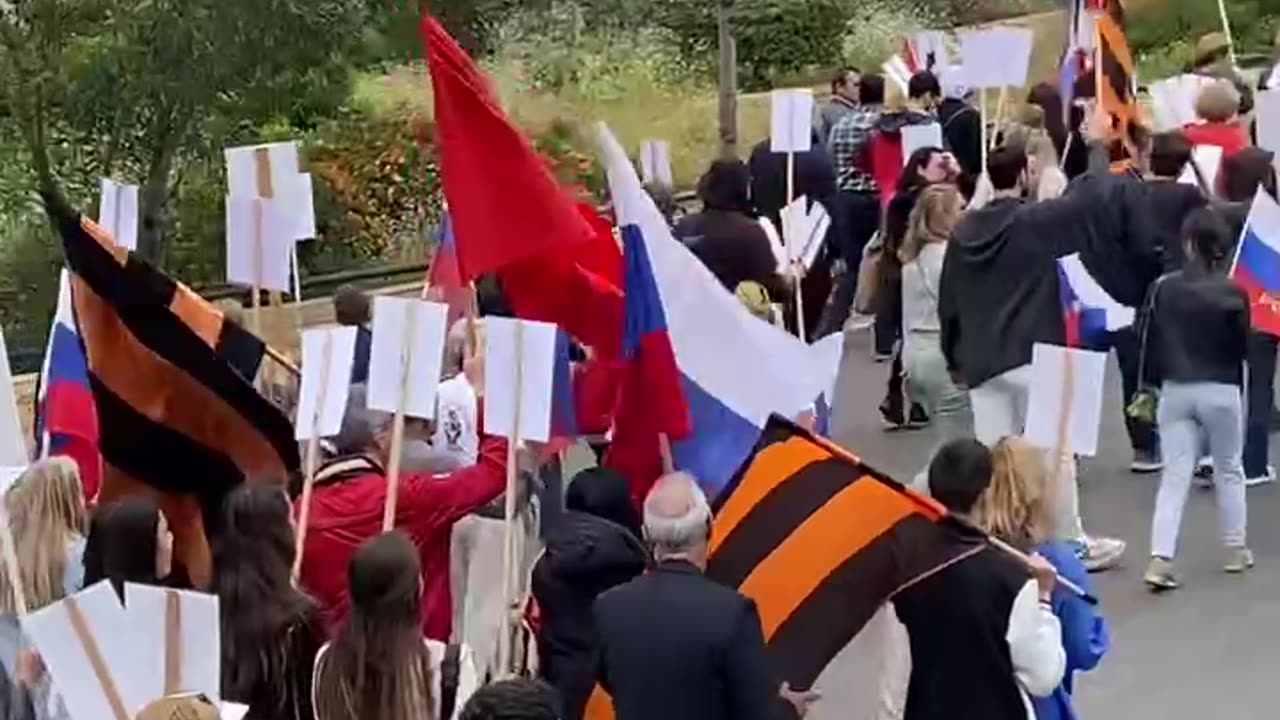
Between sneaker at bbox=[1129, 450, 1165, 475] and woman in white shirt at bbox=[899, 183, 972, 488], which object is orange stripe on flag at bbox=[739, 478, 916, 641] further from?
sneaker at bbox=[1129, 450, 1165, 475]

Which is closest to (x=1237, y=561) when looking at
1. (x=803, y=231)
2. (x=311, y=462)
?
(x=803, y=231)

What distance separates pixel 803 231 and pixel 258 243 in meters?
3.30

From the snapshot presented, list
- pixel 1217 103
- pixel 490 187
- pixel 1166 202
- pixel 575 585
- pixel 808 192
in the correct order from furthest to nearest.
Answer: pixel 808 192
pixel 1217 103
pixel 1166 202
pixel 490 187
pixel 575 585

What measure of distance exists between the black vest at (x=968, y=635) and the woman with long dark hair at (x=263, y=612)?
61.7 inches

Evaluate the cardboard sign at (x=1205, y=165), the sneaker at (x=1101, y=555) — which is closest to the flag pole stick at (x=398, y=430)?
the sneaker at (x=1101, y=555)

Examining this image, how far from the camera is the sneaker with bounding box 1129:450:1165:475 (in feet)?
41.0

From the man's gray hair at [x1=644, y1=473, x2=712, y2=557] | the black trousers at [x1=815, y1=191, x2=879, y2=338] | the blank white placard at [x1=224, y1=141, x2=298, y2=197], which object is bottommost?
the black trousers at [x1=815, y1=191, x2=879, y2=338]

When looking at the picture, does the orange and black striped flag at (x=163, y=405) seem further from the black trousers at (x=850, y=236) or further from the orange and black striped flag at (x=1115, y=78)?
the orange and black striped flag at (x=1115, y=78)

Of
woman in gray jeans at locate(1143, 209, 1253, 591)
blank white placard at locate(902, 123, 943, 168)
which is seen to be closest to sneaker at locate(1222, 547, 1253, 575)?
woman in gray jeans at locate(1143, 209, 1253, 591)

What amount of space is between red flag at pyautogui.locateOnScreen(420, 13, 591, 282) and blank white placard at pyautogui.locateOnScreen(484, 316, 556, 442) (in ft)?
2.59

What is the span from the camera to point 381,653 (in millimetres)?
5828

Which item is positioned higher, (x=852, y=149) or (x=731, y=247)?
(x=731, y=247)

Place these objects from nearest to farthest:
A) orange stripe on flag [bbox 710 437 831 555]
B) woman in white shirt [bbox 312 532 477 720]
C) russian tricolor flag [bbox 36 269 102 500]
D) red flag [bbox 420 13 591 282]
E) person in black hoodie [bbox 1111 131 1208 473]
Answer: woman in white shirt [bbox 312 532 477 720] → orange stripe on flag [bbox 710 437 831 555] → red flag [bbox 420 13 591 282] → russian tricolor flag [bbox 36 269 102 500] → person in black hoodie [bbox 1111 131 1208 473]

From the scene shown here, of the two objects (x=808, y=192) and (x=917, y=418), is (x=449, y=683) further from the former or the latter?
(x=808, y=192)
